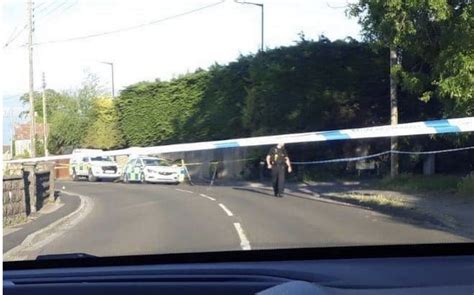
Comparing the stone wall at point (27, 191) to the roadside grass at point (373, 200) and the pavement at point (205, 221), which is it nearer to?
the pavement at point (205, 221)

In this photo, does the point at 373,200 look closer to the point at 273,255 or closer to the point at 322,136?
the point at 322,136

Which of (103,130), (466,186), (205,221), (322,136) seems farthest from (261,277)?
(205,221)

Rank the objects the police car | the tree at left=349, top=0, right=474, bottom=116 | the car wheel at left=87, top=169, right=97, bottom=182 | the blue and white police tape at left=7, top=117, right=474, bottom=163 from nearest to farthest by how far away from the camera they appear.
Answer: the blue and white police tape at left=7, top=117, right=474, bottom=163
the police car
the car wheel at left=87, top=169, right=97, bottom=182
the tree at left=349, top=0, right=474, bottom=116

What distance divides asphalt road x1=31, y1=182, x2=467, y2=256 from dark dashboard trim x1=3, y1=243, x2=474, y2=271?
110 inches

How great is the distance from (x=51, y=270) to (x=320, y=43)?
5.51 metres

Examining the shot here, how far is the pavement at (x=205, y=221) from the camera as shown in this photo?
7113 mm

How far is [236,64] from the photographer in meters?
8.30

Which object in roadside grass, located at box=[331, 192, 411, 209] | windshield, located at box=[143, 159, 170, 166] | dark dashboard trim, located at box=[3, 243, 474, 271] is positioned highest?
windshield, located at box=[143, 159, 170, 166]

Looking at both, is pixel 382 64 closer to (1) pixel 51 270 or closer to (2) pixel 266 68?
(2) pixel 266 68

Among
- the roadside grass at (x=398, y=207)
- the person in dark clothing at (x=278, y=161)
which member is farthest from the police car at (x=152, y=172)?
the roadside grass at (x=398, y=207)

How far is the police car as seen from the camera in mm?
8898

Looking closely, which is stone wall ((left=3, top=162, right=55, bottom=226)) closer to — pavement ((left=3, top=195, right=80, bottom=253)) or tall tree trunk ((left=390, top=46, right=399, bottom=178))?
pavement ((left=3, top=195, right=80, bottom=253))

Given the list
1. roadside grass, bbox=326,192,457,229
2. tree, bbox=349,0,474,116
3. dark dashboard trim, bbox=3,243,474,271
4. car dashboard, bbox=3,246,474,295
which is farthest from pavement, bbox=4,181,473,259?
car dashboard, bbox=3,246,474,295

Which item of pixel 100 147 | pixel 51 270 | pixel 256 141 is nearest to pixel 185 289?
pixel 51 270
